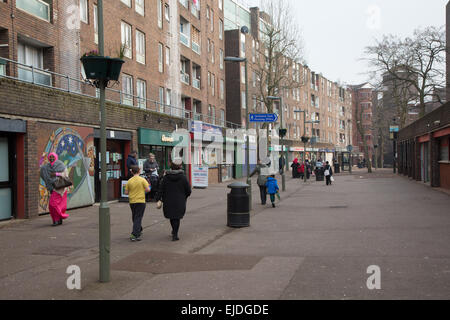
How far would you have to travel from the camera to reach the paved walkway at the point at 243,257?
571cm

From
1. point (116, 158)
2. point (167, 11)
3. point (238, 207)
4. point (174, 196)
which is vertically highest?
point (167, 11)

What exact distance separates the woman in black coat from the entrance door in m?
5.34

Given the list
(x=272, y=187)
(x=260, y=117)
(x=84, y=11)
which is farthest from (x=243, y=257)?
(x=84, y=11)

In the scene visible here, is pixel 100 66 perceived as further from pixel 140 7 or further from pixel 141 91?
pixel 140 7

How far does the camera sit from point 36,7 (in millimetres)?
16703

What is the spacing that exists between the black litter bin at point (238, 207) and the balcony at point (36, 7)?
10.2 metres

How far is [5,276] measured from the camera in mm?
6652

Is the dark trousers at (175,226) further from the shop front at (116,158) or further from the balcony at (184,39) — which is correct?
the balcony at (184,39)

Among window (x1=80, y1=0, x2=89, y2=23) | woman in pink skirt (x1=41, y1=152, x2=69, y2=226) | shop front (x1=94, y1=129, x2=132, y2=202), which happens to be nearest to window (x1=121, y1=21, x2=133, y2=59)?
window (x1=80, y1=0, x2=89, y2=23)

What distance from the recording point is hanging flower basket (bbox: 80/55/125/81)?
6.09 m

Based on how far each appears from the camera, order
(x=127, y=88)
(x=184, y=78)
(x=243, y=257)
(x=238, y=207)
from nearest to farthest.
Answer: (x=243, y=257) < (x=238, y=207) < (x=127, y=88) < (x=184, y=78)

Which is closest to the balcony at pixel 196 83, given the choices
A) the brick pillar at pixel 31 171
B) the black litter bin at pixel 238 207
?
the brick pillar at pixel 31 171

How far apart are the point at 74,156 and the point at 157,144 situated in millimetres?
7580
